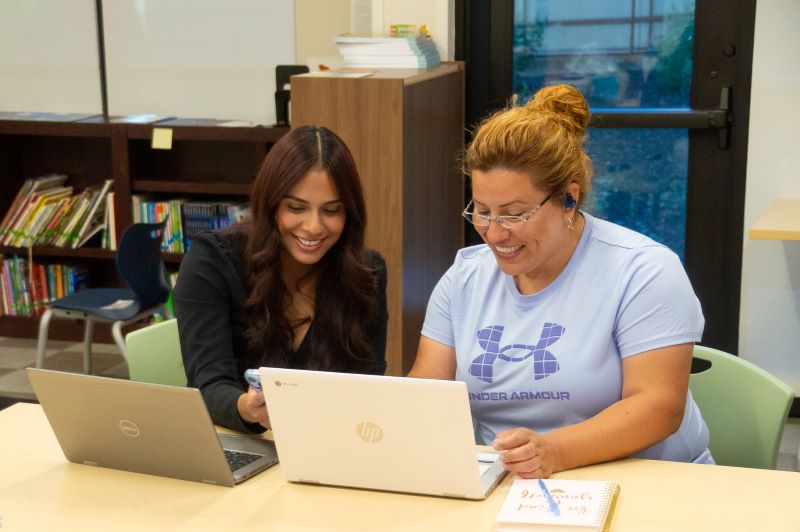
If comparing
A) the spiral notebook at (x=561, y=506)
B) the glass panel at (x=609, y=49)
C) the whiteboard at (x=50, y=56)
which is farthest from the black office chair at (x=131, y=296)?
the spiral notebook at (x=561, y=506)

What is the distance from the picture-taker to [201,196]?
463 centimetres

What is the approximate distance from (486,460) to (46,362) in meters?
3.22

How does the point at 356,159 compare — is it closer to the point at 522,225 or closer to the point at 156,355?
the point at 156,355

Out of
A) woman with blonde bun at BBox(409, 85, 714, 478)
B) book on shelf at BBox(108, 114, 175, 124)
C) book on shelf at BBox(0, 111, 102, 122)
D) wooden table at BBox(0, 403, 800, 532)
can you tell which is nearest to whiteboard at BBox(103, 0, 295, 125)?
book on shelf at BBox(108, 114, 175, 124)

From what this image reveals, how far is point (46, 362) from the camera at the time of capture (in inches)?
177

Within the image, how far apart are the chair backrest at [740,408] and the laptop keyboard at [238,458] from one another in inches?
35.4

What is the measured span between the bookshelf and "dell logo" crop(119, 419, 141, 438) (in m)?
2.64

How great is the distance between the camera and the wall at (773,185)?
371 cm

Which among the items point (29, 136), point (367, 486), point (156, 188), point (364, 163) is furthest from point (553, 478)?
point (29, 136)

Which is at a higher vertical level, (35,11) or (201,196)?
(35,11)

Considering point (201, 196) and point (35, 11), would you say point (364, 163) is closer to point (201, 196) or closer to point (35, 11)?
point (201, 196)

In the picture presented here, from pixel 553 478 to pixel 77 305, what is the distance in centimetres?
271

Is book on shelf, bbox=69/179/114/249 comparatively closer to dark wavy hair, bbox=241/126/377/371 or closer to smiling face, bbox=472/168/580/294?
dark wavy hair, bbox=241/126/377/371

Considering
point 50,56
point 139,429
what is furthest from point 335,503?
point 50,56
